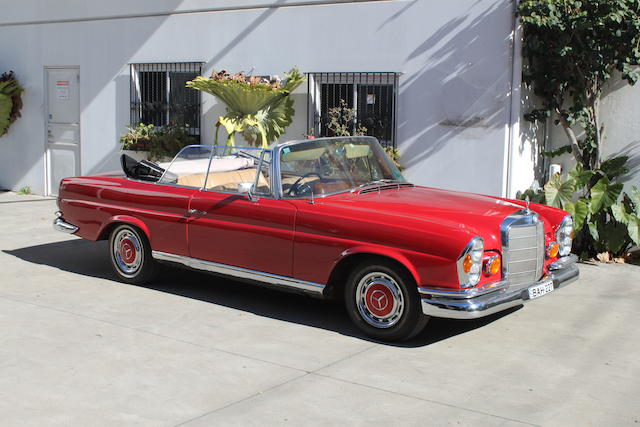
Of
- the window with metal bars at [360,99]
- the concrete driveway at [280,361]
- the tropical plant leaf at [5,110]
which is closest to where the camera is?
the concrete driveway at [280,361]

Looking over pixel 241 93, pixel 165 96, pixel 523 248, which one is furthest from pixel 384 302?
pixel 165 96

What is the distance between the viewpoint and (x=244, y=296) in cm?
754

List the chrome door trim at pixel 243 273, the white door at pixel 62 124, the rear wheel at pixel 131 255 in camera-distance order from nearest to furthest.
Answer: the chrome door trim at pixel 243 273 < the rear wheel at pixel 131 255 < the white door at pixel 62 124

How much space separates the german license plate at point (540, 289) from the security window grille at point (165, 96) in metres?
7.27


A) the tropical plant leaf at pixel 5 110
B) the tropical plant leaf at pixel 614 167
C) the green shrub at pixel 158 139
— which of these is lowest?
the tropical plant leaf at pixel 614 167

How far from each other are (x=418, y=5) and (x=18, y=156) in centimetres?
826

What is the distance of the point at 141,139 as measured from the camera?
1256 cm

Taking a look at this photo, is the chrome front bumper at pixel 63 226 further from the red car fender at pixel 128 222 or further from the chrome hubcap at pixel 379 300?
the chrome hubcap at pixel 379 300

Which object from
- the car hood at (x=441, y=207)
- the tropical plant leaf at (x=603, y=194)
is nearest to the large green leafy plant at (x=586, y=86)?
the tropical plant leaf at (x=603, y=194)

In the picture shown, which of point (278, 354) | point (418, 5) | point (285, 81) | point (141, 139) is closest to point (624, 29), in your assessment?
point (418, 5)

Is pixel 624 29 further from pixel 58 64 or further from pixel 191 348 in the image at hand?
pixel 58 64

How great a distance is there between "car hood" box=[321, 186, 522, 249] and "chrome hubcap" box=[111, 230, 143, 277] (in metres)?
2.18

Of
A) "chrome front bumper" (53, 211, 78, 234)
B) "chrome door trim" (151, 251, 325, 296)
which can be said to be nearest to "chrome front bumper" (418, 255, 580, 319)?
"chrome door trim" (151, 251, 325, 296)

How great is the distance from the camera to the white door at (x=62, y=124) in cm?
1393
